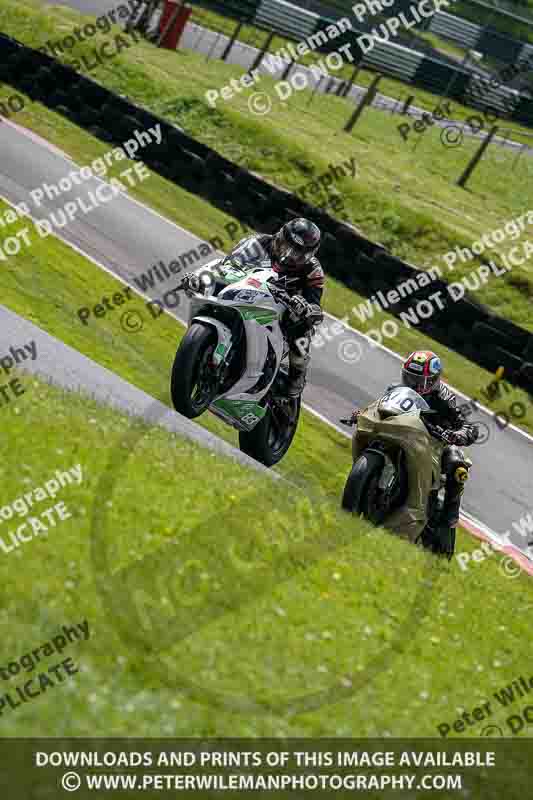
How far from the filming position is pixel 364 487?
10.5 m

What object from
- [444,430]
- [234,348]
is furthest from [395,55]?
[444,430]

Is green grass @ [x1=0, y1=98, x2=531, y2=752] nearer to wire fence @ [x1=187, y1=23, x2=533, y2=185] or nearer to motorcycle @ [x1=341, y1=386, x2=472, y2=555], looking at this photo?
motorcycle @ [x1=341, y1=386, x2=472, y2=555]

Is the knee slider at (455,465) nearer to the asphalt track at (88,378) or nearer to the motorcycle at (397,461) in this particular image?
the motorcycle at (397,461)

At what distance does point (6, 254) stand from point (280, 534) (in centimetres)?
1141

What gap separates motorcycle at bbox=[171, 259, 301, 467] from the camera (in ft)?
36.3

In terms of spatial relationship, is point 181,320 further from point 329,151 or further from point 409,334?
point 329,151

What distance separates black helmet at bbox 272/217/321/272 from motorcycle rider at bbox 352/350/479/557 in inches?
65.5

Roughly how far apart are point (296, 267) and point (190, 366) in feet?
6.61

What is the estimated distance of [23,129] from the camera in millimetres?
26750

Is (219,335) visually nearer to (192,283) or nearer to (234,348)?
(234,348)

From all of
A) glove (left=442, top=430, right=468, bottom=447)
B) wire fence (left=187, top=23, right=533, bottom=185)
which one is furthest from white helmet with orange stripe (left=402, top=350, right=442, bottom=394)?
wire fence (left=187, top=23, right=533, bottom=185)

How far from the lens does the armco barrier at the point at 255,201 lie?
22.9m

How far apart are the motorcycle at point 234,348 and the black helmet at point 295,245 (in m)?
0.24

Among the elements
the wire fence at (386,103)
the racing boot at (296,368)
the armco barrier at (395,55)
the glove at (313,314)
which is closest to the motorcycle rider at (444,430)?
the glove at (313,314)
